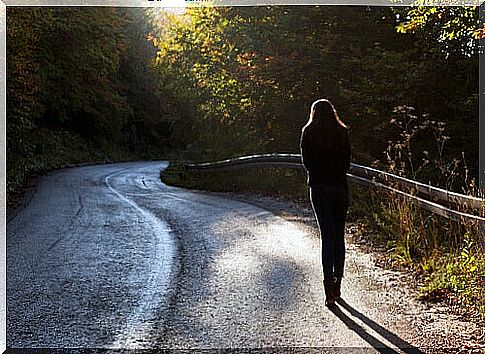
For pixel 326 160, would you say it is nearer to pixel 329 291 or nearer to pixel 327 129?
pixel 327 129

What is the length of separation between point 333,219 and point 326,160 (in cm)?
57

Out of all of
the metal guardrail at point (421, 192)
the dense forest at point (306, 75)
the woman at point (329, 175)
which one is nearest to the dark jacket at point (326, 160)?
the woman at point (329, 175)

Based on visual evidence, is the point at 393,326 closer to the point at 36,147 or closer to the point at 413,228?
the point at 413,228

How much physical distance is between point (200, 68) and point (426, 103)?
22.3 ft

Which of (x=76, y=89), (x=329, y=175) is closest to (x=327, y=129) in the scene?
(x=329, y=175)

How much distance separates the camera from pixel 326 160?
19.9 ft

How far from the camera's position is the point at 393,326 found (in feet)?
16.7

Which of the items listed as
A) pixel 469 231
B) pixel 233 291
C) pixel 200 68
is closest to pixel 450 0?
pixel 469 231

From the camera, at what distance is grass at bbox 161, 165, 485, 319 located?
227 inches

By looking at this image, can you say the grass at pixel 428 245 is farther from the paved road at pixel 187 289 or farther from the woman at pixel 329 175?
the woman at pixel 329 175

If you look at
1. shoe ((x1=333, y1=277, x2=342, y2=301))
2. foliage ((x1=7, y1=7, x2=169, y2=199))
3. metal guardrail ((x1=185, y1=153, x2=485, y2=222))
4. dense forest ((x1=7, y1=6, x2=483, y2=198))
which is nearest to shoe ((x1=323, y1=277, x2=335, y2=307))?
shoe ((x1=333, y1=277, x2=342, y2=301))

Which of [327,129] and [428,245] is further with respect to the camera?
[428,245]

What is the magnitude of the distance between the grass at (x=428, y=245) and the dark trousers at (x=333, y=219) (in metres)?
0.85

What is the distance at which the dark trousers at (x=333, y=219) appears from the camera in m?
5.97
